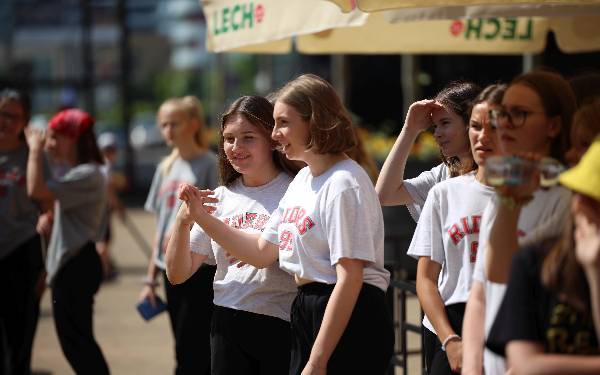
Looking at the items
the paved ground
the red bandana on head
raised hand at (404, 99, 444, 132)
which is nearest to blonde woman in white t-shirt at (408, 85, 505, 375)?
raised hand at (404, 99, 444, 132)

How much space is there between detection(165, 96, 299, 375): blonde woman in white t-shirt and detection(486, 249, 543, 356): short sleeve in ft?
5.85

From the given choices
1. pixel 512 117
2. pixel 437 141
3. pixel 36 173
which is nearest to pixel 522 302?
pixel 512 117

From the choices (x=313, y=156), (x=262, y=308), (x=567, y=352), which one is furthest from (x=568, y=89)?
(x=262, y=308)

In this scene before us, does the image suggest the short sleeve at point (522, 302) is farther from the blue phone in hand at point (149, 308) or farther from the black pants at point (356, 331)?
the blue phone in hand at point (149, 308)

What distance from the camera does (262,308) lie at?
4.41m

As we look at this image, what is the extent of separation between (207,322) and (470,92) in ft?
8.71

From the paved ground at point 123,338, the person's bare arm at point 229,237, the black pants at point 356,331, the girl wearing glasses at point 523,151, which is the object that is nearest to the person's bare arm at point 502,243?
the girl wearing glasses at point 523,151

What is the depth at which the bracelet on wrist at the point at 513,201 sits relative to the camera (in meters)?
2.85

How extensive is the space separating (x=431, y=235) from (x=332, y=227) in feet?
1.05

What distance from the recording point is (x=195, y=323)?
6453mm

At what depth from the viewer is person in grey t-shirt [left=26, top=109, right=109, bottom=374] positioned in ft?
22.1

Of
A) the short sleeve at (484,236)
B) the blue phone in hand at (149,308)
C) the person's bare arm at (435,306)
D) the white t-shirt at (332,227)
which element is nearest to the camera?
the short sleeve at (484,236)

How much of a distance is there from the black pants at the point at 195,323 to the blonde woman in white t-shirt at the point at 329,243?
232cm

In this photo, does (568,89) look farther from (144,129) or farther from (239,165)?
(144,129)
